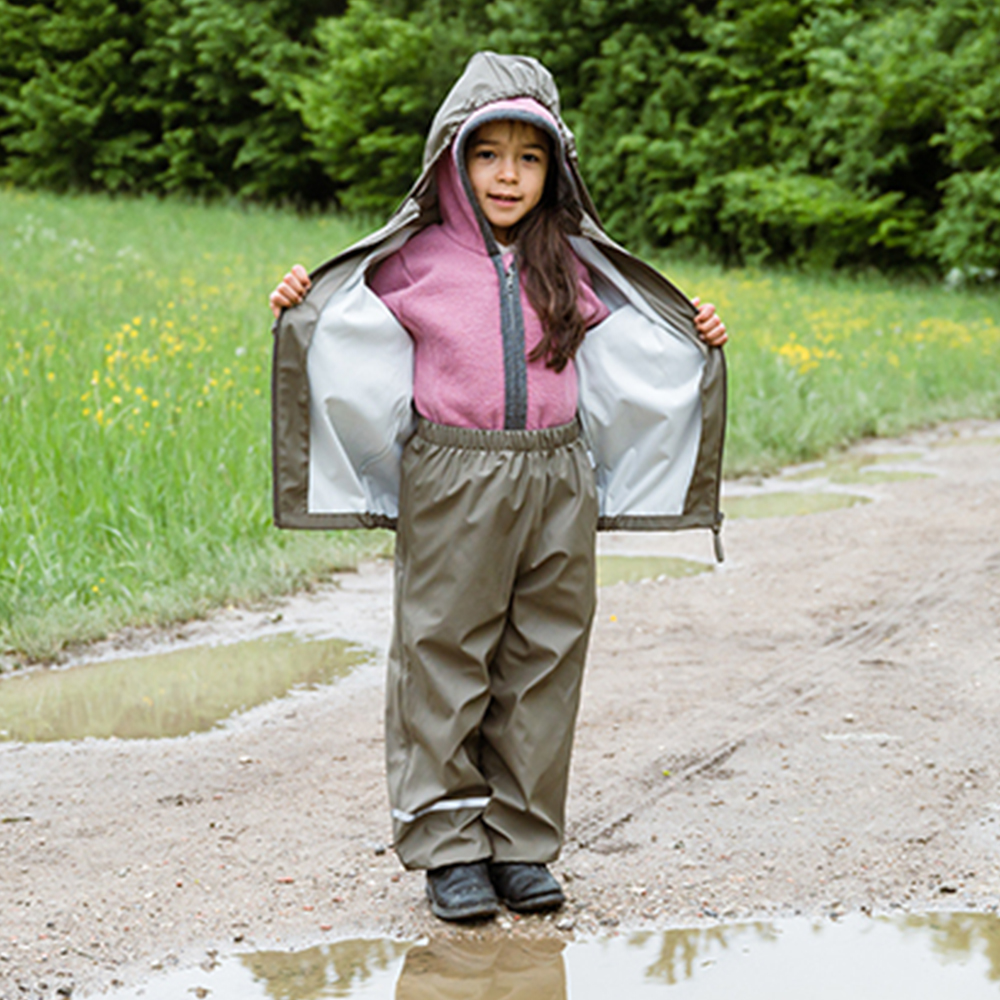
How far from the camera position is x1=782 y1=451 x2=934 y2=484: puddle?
8.05m

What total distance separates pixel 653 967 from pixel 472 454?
3.37 feet

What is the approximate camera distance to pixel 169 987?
8.29 ft

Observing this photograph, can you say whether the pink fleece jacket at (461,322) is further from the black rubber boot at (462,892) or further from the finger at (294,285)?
the black rubber boot at (462,892)

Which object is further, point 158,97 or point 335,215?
point 158,97

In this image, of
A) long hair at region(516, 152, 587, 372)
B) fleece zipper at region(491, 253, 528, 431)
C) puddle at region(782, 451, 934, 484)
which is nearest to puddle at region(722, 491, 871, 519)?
puddle at region(782, 451, 934, 484)

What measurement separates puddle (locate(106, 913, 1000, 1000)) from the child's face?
145cm

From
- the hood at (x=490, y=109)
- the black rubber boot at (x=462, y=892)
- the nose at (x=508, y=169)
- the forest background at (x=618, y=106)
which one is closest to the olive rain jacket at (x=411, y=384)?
the hood at (x=490, y=109)

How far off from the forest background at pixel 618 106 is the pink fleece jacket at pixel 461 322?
55.2ft

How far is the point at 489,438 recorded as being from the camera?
2.79m

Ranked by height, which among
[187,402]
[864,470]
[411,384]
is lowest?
[864,470]

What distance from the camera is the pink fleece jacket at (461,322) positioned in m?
2.80

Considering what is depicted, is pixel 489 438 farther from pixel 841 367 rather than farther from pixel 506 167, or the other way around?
pixel 841 367

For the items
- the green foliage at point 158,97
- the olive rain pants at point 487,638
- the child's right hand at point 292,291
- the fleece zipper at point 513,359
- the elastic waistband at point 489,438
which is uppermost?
the green foliage at point 158,97

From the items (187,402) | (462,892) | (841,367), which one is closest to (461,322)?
(462,892)
